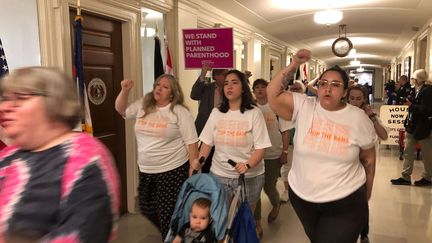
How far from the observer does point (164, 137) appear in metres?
2.74

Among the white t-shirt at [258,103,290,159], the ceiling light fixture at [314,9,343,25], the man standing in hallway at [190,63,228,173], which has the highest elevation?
the ceiling light fixture at [314,9,343,25]

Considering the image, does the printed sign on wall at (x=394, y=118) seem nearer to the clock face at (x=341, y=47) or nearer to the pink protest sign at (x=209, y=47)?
the clock face at (x=341, y=47)

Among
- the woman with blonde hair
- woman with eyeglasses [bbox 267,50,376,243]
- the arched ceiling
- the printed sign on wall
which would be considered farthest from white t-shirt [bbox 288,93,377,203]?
the printed sign on wall

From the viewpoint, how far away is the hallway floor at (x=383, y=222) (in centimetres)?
353

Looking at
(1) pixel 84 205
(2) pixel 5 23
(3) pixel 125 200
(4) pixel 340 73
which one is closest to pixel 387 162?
(3) pixel 125 200

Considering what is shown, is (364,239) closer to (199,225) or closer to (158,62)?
(199,225)

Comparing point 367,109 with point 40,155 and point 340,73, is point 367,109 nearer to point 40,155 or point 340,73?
point 340,73

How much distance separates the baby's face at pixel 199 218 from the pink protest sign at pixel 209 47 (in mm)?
1839

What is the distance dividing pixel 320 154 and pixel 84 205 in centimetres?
138

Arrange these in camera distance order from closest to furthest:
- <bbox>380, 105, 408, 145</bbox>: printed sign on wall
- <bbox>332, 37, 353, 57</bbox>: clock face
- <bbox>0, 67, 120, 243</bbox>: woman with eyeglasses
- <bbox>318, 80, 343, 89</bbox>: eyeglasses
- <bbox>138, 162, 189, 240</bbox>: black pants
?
<bbox>0, 67, 120, 243</bbox>: woman with eyeglasses, <bbox>318, 80, 343, 89</bbox>: eyeglasses, <bbox>138, 162, 189, 240</bbox>: black pants, <bbox>380, 105, 408, 145</bbox>: printed sign on wall, <bbox>332, 37, 353, 57</bbox>: clock face

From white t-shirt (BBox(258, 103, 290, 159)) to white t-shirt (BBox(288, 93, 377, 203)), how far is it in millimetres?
1487

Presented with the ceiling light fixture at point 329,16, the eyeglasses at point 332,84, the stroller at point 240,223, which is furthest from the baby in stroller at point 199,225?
the ceiling light fixture at point 329,16

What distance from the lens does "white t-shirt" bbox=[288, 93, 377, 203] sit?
1.97m

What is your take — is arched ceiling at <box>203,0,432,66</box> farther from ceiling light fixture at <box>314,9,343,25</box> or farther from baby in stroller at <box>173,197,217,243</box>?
baby in stroller at <box>173,197,217,243</box>
